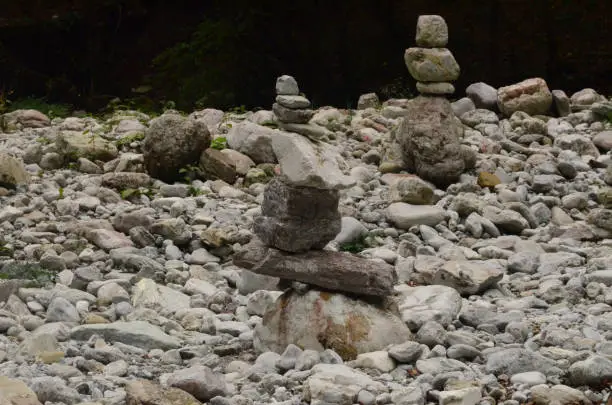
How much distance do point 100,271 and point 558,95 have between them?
7.78 meters

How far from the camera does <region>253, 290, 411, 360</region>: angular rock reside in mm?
6668

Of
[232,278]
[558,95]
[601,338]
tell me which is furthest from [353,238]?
[558,95]

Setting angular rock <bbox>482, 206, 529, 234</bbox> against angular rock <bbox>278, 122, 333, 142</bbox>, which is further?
angular rock <bbox>482, 206, 529, 234</bbox>

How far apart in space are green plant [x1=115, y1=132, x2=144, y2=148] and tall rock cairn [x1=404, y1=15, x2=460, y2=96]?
342cm

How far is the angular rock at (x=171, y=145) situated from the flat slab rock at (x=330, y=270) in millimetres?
4567

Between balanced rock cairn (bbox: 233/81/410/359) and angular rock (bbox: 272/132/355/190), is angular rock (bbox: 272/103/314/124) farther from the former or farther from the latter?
angular rock (bbox: 272/132/355/190)

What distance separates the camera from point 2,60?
1911cm

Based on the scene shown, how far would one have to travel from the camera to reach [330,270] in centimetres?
677

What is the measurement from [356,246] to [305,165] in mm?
3212

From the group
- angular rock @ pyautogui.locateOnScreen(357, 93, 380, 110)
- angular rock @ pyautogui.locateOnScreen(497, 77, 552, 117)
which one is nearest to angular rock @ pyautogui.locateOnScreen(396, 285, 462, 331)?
angular rock @ pyautogui.locateOnScreen(497, 77, 552, 117)

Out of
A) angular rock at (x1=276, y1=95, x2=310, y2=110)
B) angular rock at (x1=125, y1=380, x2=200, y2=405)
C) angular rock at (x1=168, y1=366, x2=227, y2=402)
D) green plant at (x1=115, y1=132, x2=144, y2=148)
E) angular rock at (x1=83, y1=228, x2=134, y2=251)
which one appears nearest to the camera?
angular rock at (x1=125, y1=380, x2=200, y2=405)

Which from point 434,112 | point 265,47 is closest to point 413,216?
point 434,112

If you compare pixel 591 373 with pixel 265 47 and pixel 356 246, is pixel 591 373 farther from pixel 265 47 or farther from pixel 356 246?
pixel 265 47

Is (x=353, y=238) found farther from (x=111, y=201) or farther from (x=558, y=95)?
(x=558, y=95)
